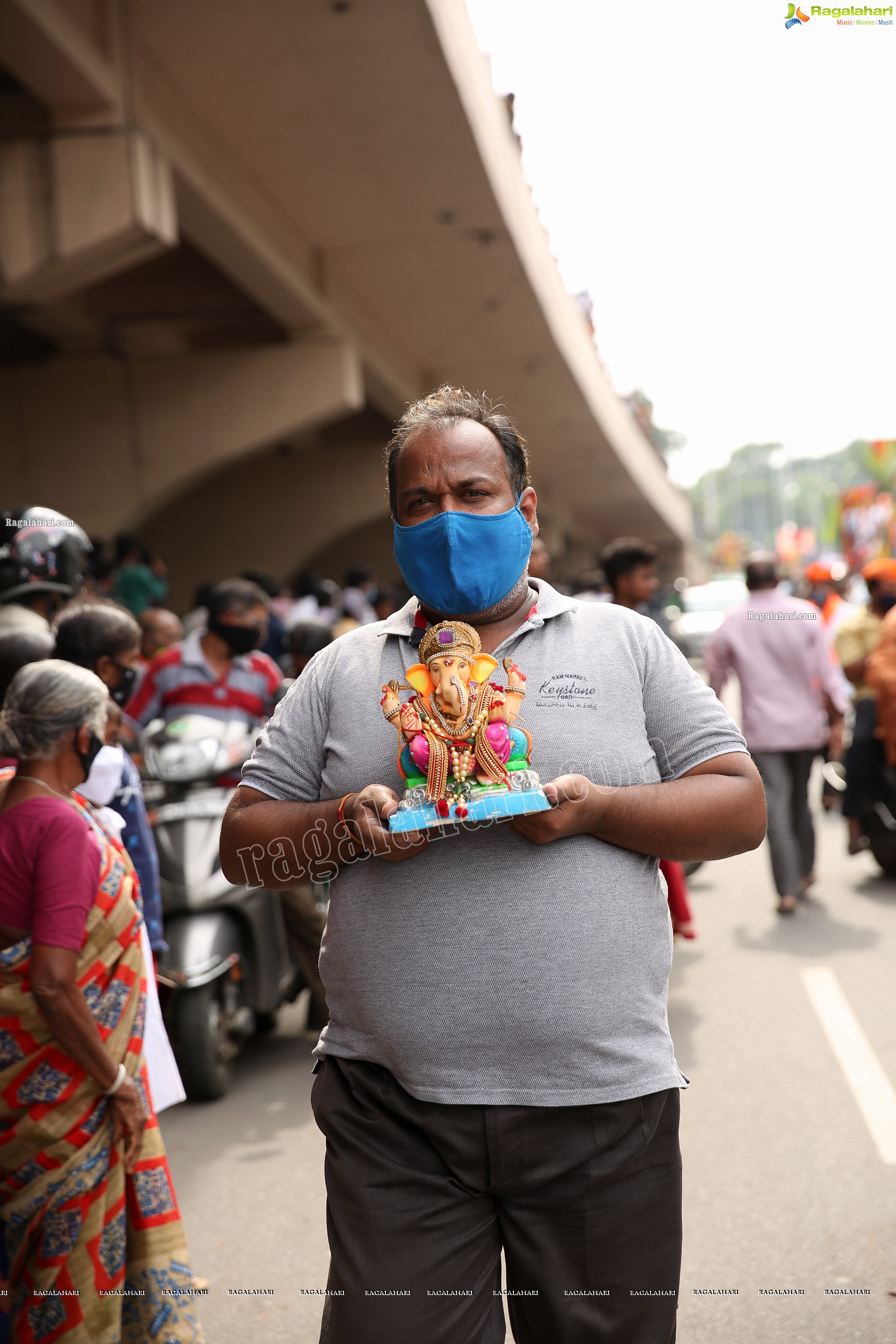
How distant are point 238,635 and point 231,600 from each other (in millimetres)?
171

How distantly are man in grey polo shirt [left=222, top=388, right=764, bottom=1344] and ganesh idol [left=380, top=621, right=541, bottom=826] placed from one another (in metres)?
0.05

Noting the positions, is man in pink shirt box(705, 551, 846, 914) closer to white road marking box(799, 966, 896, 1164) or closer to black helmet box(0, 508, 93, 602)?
white road marking box(799, 966, 896, 1164)

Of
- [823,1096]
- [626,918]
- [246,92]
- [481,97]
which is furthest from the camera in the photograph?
[481,97]

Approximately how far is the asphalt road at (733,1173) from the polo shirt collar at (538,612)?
2.10m

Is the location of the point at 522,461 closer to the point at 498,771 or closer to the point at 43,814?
the point at 498,771

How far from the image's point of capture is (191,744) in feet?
17.7

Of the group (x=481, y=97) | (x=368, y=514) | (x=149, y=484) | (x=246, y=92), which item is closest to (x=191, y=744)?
(x=246, y=92)

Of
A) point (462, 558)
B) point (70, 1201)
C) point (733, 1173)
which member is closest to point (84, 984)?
point (70, 1201)

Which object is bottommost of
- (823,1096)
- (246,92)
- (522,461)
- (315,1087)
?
(823,1096)

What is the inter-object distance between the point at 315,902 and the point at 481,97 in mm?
7316

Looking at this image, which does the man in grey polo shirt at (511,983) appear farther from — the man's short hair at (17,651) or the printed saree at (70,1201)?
the man's short hair at (17,651)

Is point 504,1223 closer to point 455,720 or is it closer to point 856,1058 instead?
point 455,720

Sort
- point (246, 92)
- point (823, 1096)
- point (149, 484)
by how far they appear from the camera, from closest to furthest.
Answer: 1. point (823, 1096)
2. point (246, 92)
3. point (149, 484)

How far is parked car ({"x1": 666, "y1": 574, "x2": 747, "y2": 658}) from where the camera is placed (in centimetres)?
2548
